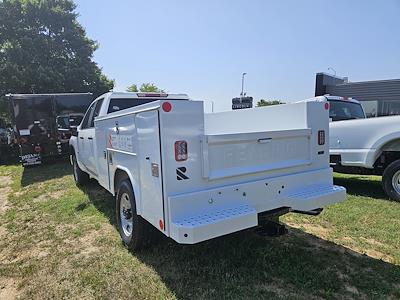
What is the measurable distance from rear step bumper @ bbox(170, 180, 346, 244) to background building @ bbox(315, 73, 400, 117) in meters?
18.7

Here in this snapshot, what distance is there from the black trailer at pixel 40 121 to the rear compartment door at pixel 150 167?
8812 mm

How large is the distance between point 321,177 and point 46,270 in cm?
329

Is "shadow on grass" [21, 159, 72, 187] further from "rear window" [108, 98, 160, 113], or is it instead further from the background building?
the background building

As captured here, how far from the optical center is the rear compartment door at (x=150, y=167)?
2980 millimetres

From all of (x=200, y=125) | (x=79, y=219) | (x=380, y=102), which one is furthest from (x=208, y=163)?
(x=380, y=102)

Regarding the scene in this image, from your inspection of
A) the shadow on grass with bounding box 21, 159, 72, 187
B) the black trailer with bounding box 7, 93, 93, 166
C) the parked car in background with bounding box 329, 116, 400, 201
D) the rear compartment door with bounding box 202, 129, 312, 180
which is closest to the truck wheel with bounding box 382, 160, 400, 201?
the parked car in background with bounding box 329, 116, 400, 201

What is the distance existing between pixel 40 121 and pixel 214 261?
1047cm

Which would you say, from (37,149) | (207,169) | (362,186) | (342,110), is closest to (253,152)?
(207,169)

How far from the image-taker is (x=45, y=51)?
1945 cm

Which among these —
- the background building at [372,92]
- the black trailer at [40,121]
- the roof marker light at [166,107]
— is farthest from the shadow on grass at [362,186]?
the background building at [372,92]

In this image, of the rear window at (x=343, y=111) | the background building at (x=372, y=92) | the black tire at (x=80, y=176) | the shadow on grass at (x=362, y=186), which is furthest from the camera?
the background building at (x=372, y=92)

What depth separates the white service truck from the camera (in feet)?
9.59

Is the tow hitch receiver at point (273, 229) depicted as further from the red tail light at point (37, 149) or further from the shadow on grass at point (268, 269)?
the red tail light at point (37, 149)

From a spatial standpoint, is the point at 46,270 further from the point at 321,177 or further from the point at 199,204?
the point at 321,177
